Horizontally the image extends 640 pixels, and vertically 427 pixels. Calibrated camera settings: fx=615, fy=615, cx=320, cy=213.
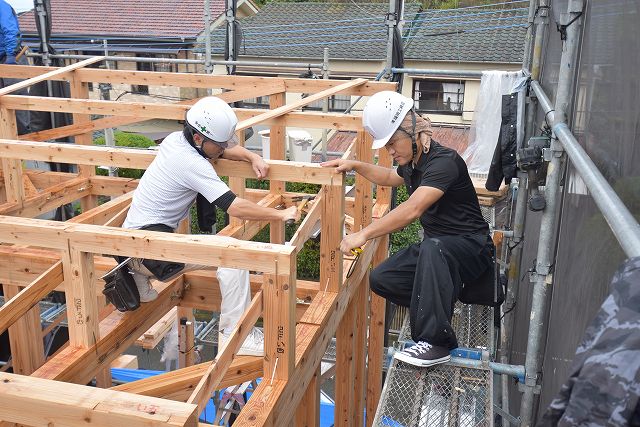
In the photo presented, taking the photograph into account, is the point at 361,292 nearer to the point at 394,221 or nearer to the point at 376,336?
the point at 376,336

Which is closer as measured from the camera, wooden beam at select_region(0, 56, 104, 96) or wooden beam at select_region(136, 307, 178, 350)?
wooden beam at select_region(0, 56, 104, 96)

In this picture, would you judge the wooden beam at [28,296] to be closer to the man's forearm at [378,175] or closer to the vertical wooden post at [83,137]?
the man's forearm at [378,175]

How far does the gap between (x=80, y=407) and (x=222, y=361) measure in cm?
72

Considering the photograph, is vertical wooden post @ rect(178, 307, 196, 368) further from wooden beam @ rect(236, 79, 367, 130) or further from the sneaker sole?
the sneaker sole

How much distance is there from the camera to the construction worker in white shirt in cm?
410

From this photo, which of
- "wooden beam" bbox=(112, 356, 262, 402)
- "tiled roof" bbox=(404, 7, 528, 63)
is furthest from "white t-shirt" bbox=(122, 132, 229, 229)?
"tiled roof" bbox=(404, 7, 528, 63)

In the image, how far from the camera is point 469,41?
2002cm

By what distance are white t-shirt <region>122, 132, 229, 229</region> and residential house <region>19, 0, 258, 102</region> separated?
1555 cm

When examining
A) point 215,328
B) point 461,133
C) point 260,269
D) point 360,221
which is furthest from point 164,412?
point 461,133

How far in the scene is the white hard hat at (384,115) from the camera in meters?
4.04

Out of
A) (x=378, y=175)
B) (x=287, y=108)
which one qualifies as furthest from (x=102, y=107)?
(x=378, y=175)

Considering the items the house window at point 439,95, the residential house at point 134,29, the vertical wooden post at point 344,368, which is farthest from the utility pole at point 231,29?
the house window at point 439,95

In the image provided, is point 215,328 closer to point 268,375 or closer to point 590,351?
point 268,375

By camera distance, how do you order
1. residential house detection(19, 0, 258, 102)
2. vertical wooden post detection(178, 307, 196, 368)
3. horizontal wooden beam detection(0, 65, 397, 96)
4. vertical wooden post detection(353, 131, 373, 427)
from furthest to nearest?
residential house detection(19, 0, 258, 102)
vertical wooden post detection(178, 307, 196, 368)
horizontal wooden beam detection(0, 65, 397, 96)
vertical wooden post detection(353, 131, 373, 427)
